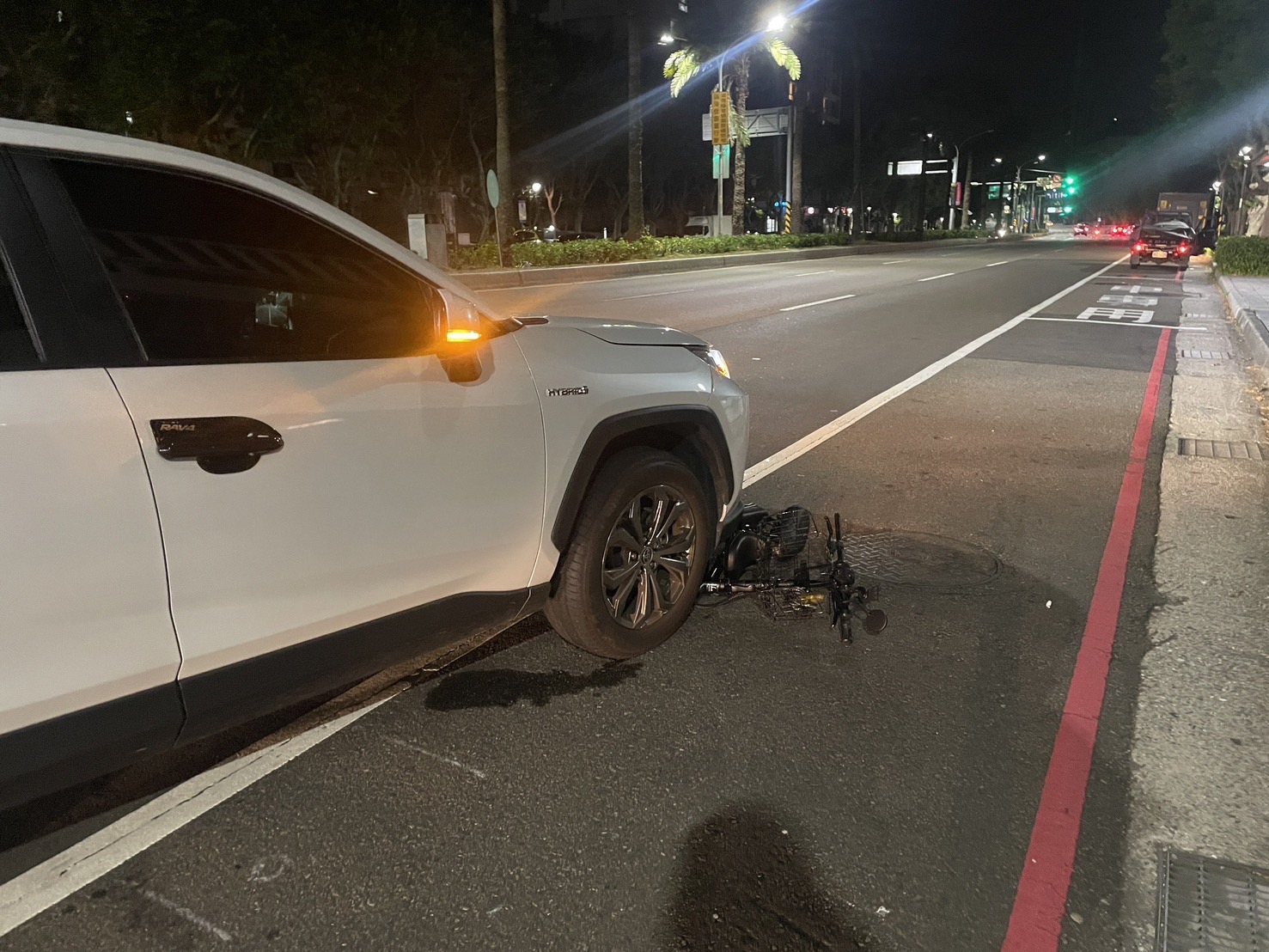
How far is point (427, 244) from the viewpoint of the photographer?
23.7m

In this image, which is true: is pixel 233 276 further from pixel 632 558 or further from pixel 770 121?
pixel 770 121

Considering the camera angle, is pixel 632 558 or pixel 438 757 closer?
pixel 438 757

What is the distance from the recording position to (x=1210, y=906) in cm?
252

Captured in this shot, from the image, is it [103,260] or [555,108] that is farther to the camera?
[555,108]

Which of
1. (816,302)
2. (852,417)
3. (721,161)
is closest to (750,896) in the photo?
(852,417)

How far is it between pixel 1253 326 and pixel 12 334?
15491 millimetres

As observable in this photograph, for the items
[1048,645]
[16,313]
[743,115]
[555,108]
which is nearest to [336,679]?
[16,313]

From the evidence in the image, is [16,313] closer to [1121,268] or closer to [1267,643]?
[1267,643]

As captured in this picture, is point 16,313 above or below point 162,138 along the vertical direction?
below

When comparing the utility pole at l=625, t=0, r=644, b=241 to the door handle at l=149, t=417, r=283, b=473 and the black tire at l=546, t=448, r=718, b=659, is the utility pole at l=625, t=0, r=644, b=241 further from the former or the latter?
the door handle at l=149, t=417, r=283, b=473

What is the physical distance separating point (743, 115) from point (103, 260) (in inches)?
1588

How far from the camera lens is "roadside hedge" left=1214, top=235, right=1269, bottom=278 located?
25.1m

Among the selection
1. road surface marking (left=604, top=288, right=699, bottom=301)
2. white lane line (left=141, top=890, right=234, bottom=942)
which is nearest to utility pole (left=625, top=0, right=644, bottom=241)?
road surface marking (left=604, top=288, right=699, bottom=301)

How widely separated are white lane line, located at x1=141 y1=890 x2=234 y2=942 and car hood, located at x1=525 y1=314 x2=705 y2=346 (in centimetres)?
212
